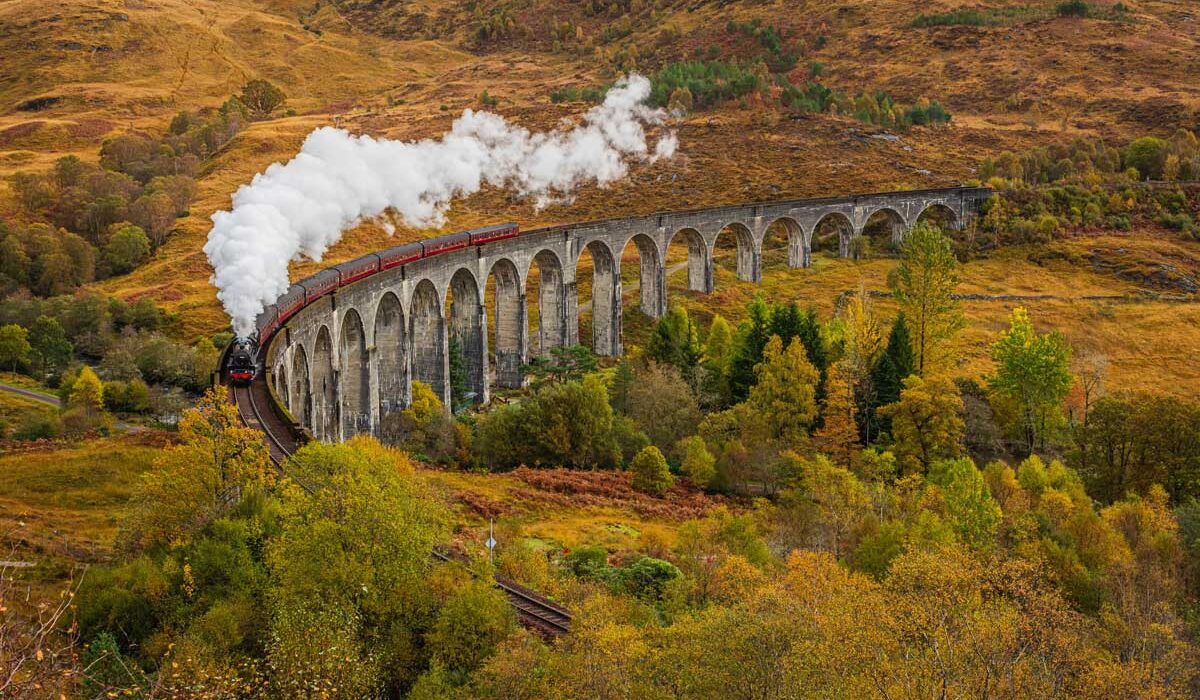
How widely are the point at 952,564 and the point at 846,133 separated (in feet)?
393

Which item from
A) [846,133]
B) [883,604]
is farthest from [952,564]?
[846,133]

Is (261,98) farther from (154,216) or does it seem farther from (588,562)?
(588,562)

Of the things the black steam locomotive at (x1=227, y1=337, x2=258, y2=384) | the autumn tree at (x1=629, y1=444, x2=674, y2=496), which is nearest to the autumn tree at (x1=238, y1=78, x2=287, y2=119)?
the autumn tree at (x1=629, y1=444, x2=674, y2=496)

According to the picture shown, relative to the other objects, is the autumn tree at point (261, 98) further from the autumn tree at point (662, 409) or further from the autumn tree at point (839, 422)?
the autumn tree at point (839, 422)

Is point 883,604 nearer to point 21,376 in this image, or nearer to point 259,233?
point 259,233

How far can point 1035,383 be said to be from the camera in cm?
5969

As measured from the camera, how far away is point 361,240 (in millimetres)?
105875

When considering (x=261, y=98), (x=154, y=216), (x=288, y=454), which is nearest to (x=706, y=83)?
(x=261, y=98)

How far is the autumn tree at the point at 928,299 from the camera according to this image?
66125mm

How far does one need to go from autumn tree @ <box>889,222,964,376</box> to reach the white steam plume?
131ft

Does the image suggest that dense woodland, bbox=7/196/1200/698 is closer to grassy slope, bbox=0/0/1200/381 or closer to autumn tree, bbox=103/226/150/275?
grassy slope, bbox=0/0/1200/381

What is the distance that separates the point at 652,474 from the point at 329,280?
66.4 feet

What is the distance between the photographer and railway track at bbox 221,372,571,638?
28.3 m

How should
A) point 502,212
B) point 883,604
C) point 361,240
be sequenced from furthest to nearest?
point 502,212
point 361,240
point 883,604
